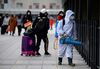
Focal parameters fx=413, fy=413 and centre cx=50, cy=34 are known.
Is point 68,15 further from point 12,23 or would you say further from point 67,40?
point 12,23

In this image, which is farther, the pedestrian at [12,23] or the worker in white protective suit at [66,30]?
the pedestrian at [12,23]

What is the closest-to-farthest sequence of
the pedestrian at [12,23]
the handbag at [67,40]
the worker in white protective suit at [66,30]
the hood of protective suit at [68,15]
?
the handbag at [67,40] → the hood of protective suit at [68,15] → the worker in white protective suit at [66,30] → the pedestrian at [12,23]

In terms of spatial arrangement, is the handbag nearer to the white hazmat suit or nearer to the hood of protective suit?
the white hazmat suit

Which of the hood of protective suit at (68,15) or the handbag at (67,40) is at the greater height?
the hood of protective suit at (68,15)

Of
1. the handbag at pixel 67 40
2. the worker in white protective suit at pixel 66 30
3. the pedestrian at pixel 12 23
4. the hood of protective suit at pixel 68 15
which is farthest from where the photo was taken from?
the pedestrian at pixel 12 23

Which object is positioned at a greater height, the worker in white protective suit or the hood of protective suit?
the hood of protective suit

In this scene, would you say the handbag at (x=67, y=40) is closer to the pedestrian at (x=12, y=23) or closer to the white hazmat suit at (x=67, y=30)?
the white hazmat suit at (x=67, y=30)

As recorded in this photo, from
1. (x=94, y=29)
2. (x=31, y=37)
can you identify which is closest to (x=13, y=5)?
(x=31, y=37)

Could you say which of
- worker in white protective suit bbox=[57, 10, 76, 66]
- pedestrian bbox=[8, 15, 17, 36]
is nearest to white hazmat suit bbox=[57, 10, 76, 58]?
worker in white protective suit bbox=[57, 10, 76, 66]

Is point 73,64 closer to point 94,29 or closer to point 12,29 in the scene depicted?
point 94,29

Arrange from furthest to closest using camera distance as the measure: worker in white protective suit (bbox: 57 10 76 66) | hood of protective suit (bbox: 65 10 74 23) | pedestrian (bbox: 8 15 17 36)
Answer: pedestrian (bbox: 8 15 17 36)
worker in white protective suit (bbox: 57 10 76 66)
hood of protective suit (bbox: 65 10 74 23)

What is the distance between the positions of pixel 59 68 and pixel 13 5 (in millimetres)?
80811

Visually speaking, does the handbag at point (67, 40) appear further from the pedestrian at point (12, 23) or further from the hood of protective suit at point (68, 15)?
the pedestrian at point (12, 23)

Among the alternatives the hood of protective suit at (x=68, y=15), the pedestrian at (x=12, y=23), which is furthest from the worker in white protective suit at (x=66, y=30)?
the pedestrian at (x=12, y=23)
